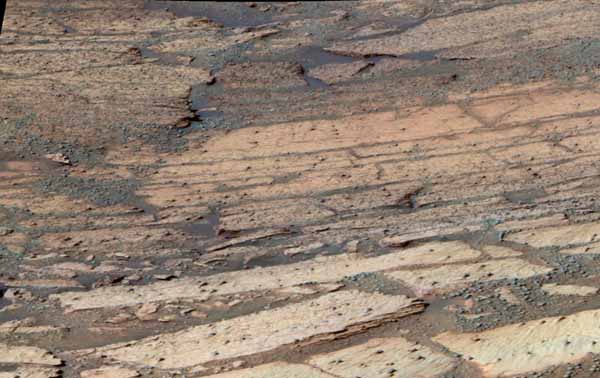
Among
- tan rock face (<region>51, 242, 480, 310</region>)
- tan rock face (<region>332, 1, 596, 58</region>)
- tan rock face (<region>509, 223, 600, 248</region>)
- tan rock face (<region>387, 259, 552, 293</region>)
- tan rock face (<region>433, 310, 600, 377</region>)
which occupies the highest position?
tan rock face (<region>332, 1, 596, 58</region>)

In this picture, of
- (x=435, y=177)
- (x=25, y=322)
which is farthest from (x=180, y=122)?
(x=25, y=322)

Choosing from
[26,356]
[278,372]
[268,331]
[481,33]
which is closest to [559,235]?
[268,331]

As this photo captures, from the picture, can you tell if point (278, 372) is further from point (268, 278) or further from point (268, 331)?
point (268, 278)

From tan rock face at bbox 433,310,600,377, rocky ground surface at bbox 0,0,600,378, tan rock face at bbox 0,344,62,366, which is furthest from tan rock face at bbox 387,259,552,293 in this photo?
tan rock face at bbox 0,344,62,366

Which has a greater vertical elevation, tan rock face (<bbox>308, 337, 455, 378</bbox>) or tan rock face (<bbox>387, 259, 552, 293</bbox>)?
tan rock face (<bbox>387, 259, 552, 293</bbox>)

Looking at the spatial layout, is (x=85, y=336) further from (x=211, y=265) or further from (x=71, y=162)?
(x=71, y=162)

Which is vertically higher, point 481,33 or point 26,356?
point 481,33

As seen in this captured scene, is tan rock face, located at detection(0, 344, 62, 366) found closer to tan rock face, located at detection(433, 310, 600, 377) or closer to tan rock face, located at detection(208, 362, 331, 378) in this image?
tan rock face, located at detection(208, 362, 331, 378)
